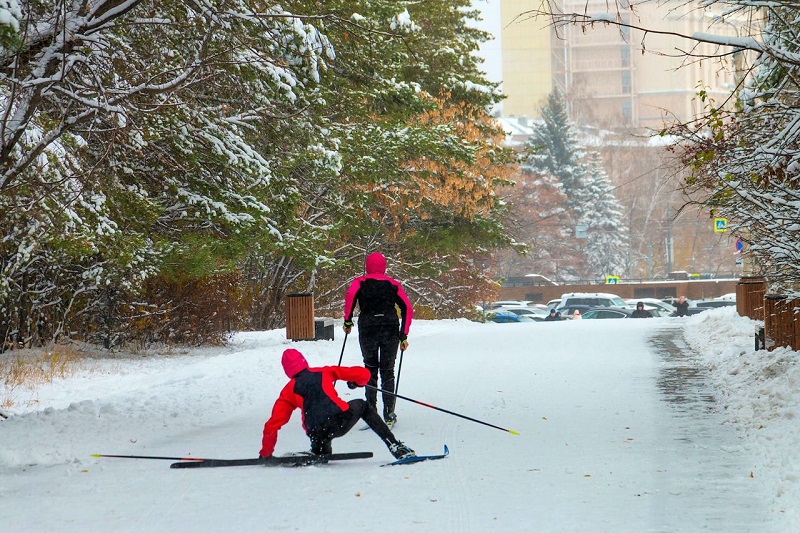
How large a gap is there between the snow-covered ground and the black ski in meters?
0.10

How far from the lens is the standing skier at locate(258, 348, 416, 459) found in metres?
8.66

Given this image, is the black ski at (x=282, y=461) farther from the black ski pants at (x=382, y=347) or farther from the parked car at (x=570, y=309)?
the parked car at (x=570, y=309)

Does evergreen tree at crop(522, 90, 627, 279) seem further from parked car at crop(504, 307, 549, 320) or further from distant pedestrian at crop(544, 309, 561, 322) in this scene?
distant pedestrian at crop(544, 309, 561, 322)

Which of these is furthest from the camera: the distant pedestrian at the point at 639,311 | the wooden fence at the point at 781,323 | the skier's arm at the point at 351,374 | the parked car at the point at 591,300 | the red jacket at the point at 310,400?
the parked car at the point at 591,300

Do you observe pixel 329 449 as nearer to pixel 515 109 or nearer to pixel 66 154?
pixel 66 154

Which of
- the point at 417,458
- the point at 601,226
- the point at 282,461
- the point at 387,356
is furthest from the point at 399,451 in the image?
the point at 601,226

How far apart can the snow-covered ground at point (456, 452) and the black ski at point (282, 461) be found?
4.0 inches

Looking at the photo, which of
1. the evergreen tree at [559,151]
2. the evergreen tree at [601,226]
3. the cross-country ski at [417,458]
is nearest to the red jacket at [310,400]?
the cross-country ski at [417,458]

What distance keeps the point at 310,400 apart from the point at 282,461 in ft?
2.02

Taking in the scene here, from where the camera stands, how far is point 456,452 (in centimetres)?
945

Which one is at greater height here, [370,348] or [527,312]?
[370,348]

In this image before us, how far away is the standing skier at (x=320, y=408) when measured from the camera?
8.66 meters

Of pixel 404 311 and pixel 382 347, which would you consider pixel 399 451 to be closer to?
pixel 382 347

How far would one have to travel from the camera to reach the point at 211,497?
7.77 meters
